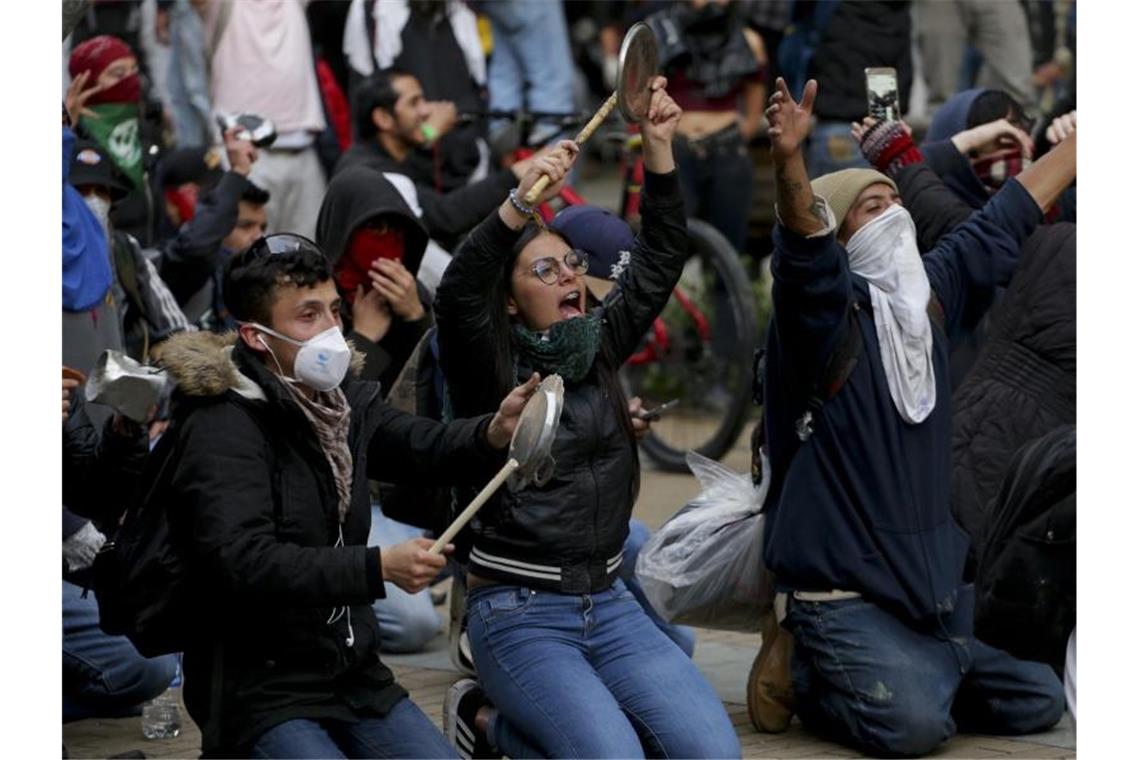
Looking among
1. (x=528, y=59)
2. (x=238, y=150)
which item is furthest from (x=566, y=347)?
(x=528, y=59)

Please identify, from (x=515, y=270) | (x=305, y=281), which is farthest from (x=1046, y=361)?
(x=305, y=281)

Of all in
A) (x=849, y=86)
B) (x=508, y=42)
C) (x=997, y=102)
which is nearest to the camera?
(x=997, y=102)

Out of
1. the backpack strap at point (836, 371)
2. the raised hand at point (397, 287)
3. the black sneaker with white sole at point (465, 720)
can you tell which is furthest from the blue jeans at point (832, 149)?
the black sneaker with white sole at point (465, 720)

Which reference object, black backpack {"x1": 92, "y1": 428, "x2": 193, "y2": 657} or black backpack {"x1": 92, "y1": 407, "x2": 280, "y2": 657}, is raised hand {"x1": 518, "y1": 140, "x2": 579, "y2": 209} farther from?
black backpack {"x1": 92, "y1": 428, "x2": 193, "y2": 657}

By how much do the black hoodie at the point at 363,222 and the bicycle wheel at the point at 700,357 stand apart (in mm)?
3191

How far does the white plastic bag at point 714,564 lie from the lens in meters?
6.23

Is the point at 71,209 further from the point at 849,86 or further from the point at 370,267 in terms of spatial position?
the point at 849,86

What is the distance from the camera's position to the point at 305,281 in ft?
15.5

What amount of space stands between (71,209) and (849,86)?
5256 millimetres

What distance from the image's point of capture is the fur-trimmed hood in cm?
453

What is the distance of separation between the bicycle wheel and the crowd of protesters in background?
5.32 feet

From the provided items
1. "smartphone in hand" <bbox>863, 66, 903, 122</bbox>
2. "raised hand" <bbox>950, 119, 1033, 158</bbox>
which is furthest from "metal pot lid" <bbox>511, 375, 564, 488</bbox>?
"raised hand" <bbox>950, 119, 1033, 158</bbox>

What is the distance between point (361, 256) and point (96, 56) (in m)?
1.89

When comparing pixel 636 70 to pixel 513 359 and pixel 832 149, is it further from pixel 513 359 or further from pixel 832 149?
pixel 832 149
